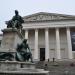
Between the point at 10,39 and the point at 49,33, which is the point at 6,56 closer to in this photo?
the point at 10,39

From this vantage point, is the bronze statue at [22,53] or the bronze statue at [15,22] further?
the bronze statue at [15,22]

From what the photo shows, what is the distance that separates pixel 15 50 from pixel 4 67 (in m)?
1.21

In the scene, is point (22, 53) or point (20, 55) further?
point (22, 53)

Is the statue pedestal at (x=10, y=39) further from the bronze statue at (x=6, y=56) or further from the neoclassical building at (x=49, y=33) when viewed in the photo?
the neoclassical building at (x=49, y=33)

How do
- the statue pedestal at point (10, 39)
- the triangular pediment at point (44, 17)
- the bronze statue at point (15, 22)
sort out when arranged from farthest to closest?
the triangular pediment at point (44, 17) < the bronze statue at point (15, 22) < the statue pedestal at point (10, 39)

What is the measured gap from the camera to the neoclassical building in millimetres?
40562

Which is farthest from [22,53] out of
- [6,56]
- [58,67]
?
[58,67]

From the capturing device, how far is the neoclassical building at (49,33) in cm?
4056

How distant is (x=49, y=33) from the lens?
4466 centimetres

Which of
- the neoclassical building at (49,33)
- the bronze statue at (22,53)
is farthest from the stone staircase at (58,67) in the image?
the bronze statue at (22,53)

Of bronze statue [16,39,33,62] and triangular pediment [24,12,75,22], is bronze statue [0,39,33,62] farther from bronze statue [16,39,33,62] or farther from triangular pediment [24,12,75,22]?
triangular pediment [24,12,75,22]

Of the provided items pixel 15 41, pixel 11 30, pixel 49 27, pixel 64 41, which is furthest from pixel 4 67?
pixel 64 41

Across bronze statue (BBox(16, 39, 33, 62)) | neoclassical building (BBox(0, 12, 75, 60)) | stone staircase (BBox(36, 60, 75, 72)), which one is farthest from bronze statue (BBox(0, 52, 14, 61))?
neoclassical building (BBox(0, 12, 75, 60))

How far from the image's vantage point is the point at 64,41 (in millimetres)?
44000
